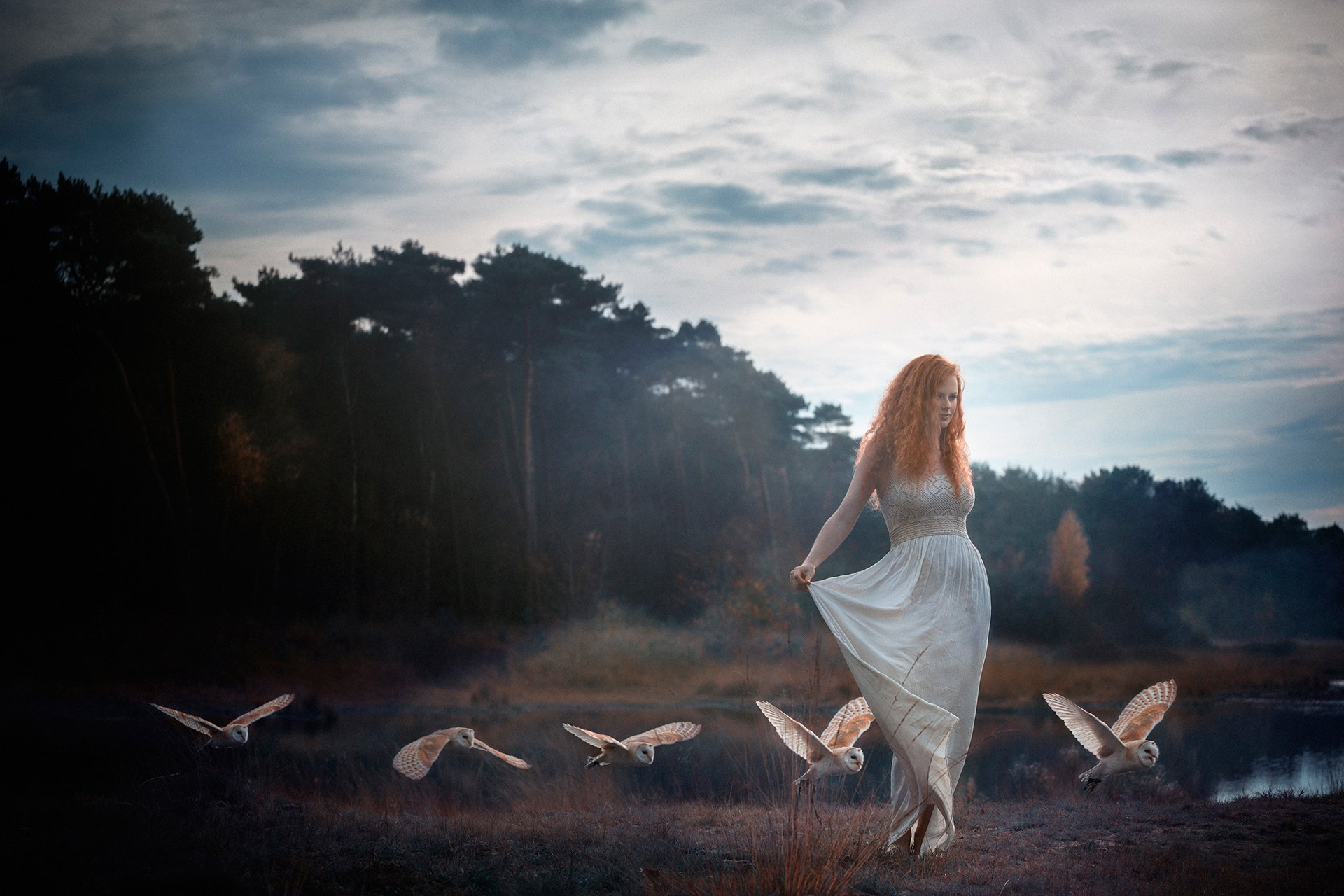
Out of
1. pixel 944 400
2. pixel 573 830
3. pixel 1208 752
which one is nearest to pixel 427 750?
pixel 573 830

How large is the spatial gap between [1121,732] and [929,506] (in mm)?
1921

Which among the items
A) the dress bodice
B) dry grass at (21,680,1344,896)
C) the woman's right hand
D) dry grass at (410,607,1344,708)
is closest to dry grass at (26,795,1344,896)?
dry grass at (21,680,1344,896)

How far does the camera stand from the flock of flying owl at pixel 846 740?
16.1 feet

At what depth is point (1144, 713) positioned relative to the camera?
217 inches

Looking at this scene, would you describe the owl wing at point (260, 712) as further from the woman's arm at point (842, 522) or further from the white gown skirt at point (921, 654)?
the white gown skirt at point (921, 654)

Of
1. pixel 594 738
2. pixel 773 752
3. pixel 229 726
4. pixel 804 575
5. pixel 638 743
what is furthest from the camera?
pixel 229 726

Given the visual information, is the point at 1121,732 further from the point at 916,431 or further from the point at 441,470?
the point at 441,470

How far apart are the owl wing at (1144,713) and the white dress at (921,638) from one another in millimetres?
Result: 1312

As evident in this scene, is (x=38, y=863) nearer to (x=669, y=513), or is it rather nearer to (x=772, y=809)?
(x=772, y=809)

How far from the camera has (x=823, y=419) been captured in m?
32.3

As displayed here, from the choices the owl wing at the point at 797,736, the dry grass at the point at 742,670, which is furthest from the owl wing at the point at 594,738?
the dry grass at the point at 742,670

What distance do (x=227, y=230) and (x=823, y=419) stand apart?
18574 millimetres

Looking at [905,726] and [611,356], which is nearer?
[905,726]

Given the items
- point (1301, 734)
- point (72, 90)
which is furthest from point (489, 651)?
point (1301, 734)
